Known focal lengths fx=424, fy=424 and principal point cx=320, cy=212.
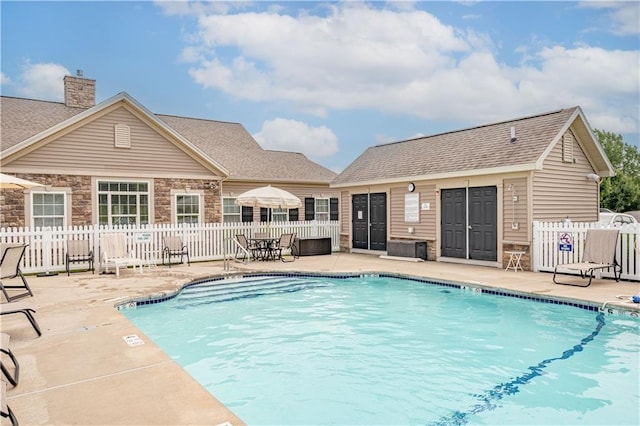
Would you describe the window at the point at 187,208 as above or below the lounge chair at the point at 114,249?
above

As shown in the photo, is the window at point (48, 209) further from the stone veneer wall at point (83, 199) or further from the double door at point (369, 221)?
Result: the double door at point (369, 221)

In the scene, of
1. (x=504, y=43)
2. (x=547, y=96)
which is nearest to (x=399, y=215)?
(x=504, y=43)

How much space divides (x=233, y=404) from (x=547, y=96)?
28.0 m

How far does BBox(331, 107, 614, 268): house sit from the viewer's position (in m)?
11.1

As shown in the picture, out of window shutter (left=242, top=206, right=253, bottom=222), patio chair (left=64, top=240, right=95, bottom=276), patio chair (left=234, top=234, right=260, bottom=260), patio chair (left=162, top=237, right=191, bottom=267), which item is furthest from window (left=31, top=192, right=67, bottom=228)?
window shutter (left=242, top=206, right=253, bottom=222)

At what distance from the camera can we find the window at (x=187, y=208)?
48.6 ft

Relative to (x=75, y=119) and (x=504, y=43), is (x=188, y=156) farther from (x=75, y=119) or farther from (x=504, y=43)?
(x=504, y=43)

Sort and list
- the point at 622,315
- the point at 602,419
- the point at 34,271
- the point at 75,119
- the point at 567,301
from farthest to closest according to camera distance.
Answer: the point at 75,119 → the point at 34,271 → the point at 567,301 → the point at 622,315 → the point at 602,419

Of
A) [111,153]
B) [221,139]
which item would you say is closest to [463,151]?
[111,153]

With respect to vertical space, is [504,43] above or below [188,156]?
above

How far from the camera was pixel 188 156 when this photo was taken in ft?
49.2

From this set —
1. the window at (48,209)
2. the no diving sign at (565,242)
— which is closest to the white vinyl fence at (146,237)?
the window at (48,209)

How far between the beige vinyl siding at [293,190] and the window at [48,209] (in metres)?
6.26

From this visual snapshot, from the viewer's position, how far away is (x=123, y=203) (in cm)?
1374
